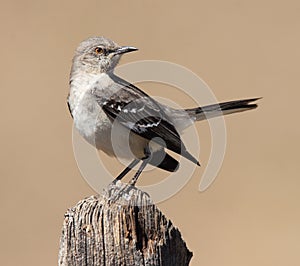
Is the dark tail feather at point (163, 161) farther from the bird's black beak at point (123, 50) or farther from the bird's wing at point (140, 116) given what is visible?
the bird's black beak at point (123, 50)

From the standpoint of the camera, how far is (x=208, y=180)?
7.29 meters

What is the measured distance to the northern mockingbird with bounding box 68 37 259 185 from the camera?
19.7ft

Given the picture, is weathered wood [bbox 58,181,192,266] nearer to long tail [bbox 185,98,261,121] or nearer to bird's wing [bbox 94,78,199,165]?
bird's wing [bbox 94,78,199,165]

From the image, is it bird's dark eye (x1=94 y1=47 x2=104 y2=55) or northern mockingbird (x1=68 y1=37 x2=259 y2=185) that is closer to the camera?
northern mockingbird (x1=68 y1=37 x2=259 y2=185)

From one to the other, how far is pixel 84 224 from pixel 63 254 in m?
0.16

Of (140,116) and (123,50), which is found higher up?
(123,50)

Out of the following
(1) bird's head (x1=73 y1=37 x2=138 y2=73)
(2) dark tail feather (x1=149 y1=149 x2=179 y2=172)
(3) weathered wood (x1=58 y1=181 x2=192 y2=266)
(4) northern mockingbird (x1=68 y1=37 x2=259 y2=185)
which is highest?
(1) bird's head (x1=73 y1=37 x2=138 y2=73)

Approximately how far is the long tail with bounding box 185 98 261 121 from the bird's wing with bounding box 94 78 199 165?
29 centimetres

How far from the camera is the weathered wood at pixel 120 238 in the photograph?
12.4 ft

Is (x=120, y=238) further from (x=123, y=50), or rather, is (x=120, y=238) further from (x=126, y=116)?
(x=123, y=50)

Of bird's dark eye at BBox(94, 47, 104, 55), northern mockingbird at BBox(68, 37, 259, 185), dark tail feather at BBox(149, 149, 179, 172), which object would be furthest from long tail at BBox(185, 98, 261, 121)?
bird's dark eye at BBox(94, 47, 104, 55)

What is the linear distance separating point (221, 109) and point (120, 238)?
2.83m

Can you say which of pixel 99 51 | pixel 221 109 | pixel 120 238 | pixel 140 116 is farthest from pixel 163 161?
pixel 120 238

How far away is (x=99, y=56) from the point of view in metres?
6.74
